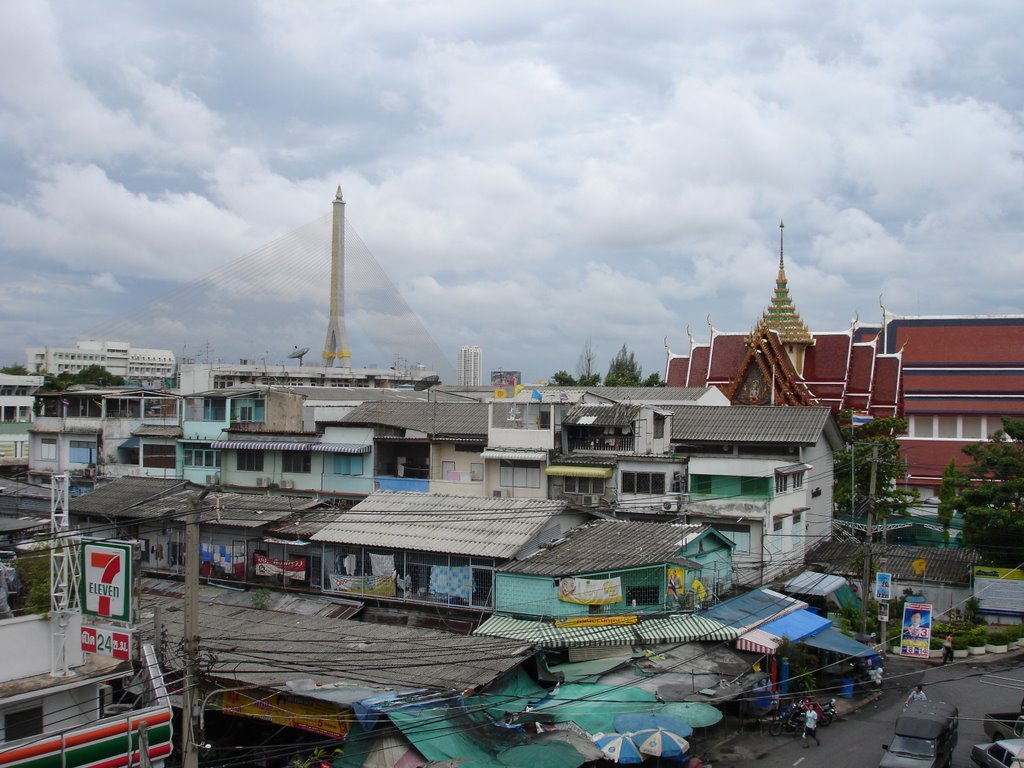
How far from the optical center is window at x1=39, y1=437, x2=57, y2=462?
41625 mm

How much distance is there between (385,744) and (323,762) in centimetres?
122

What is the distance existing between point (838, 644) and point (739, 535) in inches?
220

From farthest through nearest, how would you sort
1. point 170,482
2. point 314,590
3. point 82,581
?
point 170,482
point 314,590
point 82,581

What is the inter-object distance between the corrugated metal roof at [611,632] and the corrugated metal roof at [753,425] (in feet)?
31.0

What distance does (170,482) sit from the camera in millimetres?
33250

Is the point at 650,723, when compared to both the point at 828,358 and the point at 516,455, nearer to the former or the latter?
the point at 516,455

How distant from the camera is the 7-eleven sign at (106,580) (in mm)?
14305

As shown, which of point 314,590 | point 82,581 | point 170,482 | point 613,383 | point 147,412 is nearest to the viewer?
point 82,581

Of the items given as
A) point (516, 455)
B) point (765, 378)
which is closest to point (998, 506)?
point (516, 455)

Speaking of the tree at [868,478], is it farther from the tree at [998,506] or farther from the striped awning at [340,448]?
the striped awning at [340,448]

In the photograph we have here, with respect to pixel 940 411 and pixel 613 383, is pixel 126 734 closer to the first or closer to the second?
pixel 940 411

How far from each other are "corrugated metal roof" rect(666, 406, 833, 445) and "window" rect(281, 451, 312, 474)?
13.7 metres

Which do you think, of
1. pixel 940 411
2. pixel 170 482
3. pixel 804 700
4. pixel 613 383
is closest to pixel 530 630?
pixel 804 700

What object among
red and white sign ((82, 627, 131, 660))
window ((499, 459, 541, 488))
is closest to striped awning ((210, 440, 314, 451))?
window ((499, 459, 541, 488))
